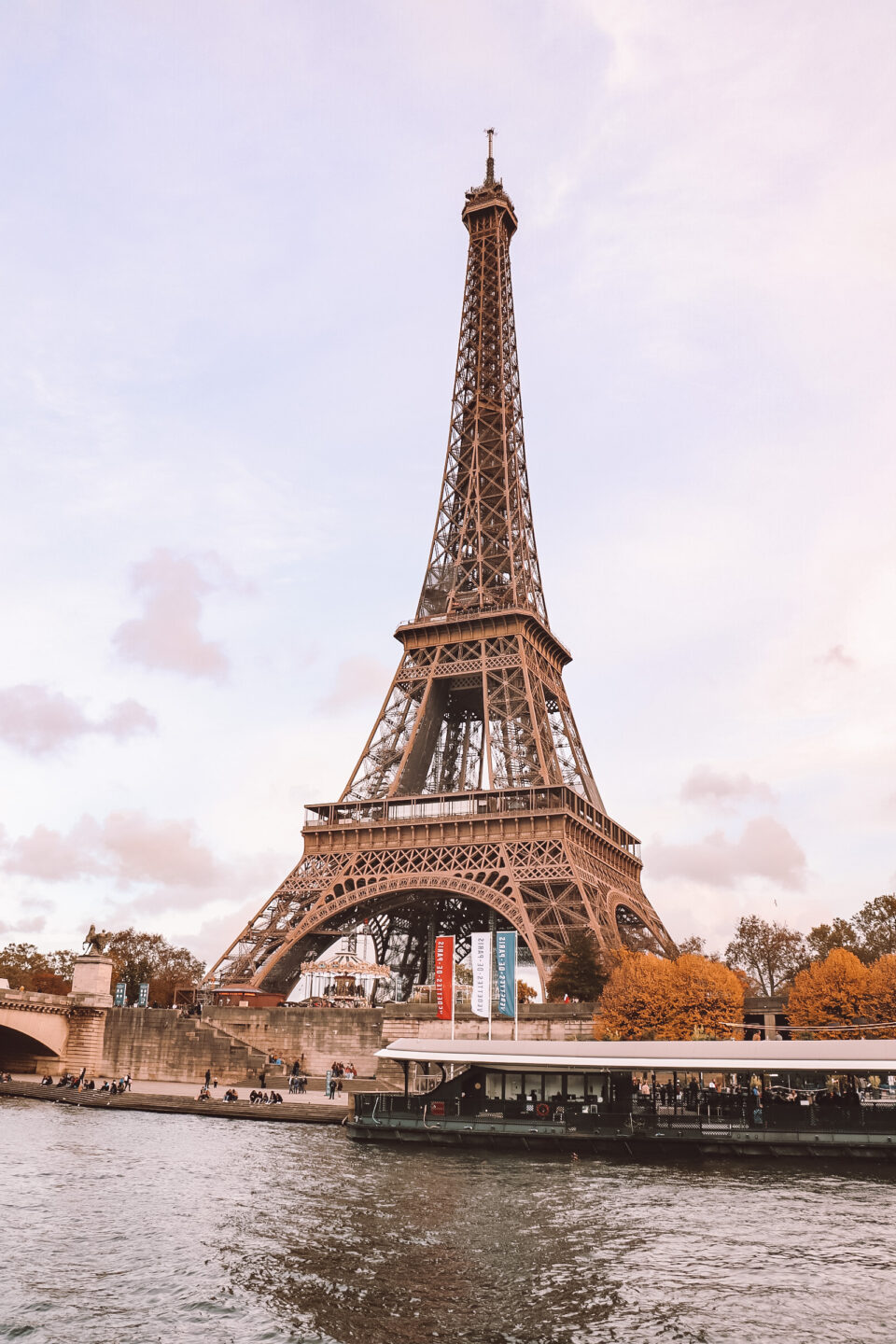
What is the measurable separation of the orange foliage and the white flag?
735cm

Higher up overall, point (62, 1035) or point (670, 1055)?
point (62, 1035)

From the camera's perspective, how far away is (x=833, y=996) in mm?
52969

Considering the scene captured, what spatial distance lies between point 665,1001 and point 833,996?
26.7ft

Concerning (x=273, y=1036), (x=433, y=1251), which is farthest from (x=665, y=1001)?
(x=433, y=1251)

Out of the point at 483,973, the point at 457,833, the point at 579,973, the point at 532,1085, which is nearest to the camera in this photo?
the point at 532,1085

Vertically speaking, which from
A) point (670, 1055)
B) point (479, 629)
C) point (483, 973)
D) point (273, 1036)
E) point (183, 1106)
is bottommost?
point (183, 1106)

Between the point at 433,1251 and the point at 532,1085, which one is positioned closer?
the point at 433,1251

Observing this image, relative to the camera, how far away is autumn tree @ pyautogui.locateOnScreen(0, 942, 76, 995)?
3944 inches

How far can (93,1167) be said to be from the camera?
3172 centimetres

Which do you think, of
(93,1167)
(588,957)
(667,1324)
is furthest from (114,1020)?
(667,1324)

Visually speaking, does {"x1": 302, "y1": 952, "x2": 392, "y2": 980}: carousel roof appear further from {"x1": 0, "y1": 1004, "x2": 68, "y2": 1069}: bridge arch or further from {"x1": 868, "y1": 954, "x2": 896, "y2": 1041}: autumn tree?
{"x1": 868, "y1": 954, "x2": 896, "y2": 1041}: autumn tree

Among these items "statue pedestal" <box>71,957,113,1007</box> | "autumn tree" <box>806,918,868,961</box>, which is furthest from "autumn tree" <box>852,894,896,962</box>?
"statue pedestal" <box>71,957,113,1007</box>

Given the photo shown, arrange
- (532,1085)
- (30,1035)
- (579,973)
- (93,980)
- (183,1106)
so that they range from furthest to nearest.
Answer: (93,980)
(30,1035)
(579,973)
(183,1106)
(532,1085)

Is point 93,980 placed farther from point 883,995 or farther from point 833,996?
point 883,995
